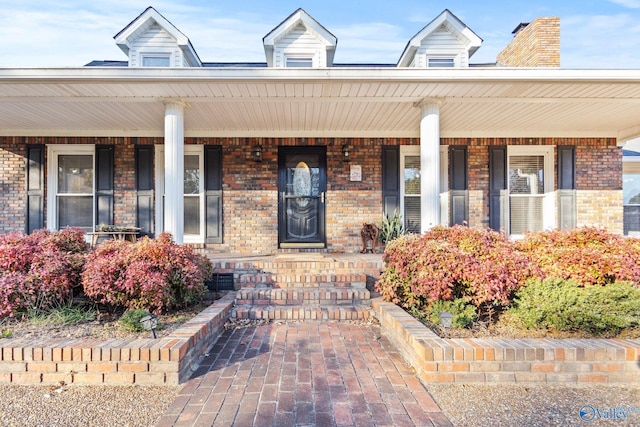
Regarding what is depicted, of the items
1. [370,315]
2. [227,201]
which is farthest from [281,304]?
[227,201]

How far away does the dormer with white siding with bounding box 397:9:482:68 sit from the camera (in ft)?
21.2

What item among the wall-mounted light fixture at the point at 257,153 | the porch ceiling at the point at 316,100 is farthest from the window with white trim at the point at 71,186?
the wall-mounted light fixture at the point at 257,153

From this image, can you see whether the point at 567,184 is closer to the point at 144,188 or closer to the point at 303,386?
the point at 303,386

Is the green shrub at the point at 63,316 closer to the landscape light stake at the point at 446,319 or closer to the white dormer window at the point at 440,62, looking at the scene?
the landscape light stake at the point at 446,319

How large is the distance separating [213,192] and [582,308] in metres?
→ 5.57

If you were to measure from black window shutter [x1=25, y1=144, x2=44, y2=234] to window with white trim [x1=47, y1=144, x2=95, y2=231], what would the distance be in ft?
0.43

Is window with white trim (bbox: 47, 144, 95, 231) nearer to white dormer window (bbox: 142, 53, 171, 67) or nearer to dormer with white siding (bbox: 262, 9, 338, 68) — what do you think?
white dormer window (bbox: 142, 53, 171, 67)

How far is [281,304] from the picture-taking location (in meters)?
3.91

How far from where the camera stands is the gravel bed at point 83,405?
1.85 m

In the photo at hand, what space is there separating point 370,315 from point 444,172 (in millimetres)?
3978

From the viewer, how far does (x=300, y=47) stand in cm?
647

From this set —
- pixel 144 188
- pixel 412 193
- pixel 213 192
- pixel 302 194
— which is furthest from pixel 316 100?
pixel 144 188

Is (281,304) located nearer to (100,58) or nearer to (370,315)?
(370,315)

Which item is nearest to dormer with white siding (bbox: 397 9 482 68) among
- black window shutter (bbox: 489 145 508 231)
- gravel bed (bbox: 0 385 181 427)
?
black window shutter (bbox: 489 145 508 231)
